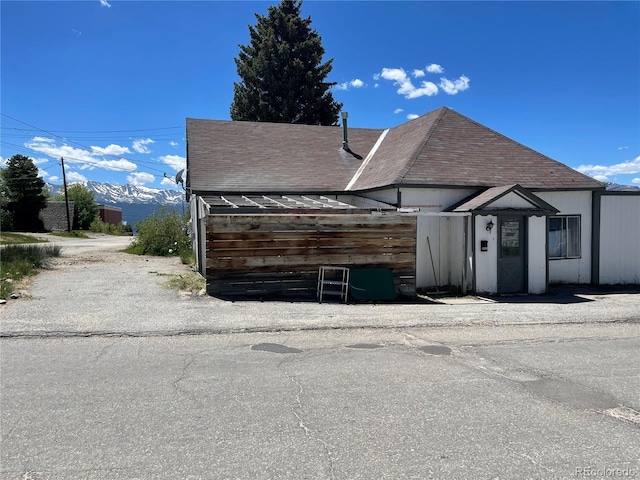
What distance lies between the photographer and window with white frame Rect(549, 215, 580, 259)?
14.3 meters

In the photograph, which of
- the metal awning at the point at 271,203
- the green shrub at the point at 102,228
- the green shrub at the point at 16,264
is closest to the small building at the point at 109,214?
the green shrub at the point at 102,228

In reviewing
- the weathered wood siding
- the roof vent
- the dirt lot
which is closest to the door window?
the dirt lot

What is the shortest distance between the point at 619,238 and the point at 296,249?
1062 centimetres

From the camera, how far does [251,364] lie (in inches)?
226

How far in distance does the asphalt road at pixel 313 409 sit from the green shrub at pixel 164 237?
55.1ft

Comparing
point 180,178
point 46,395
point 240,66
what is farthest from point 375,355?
point 240,66

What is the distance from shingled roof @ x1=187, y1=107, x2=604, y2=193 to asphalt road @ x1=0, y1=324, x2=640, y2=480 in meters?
7.77

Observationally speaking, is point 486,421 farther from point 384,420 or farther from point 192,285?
point 192,285

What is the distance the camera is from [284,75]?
32.3m

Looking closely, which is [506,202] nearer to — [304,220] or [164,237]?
[304,220]

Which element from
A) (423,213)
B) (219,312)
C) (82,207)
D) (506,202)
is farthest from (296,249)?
(82,207)

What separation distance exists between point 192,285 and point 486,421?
30.8ft

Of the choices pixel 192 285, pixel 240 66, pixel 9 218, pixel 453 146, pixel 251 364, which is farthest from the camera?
pixel 9 218

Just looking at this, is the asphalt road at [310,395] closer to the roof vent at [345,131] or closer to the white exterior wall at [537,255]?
the white exterior wall at [537,255]
